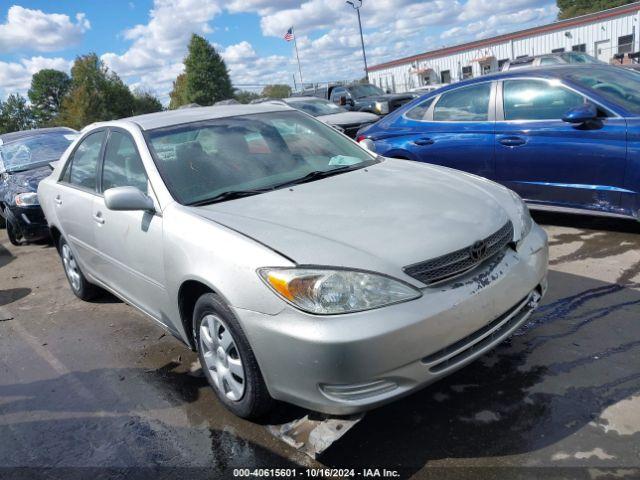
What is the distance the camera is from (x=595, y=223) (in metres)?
5.34

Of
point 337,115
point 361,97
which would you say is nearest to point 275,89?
point 361,97

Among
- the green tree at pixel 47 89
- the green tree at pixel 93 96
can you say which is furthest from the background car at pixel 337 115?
the green tree at pixel 47 89

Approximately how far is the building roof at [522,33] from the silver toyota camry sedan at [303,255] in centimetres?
4151

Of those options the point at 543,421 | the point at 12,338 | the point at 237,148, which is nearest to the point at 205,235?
the point at 237,148

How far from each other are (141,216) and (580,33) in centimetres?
4525

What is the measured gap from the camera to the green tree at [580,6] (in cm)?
7488

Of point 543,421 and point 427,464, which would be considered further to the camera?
point 543,421

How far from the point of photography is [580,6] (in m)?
81.9

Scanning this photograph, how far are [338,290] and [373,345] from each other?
0.89ft

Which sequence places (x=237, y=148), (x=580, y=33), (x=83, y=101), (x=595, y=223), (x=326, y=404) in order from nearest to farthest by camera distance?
(x=326, y=404) < (x=237, y=148) < (x=595, y=223) < (x=580, y=33) < (x=83, y=101)

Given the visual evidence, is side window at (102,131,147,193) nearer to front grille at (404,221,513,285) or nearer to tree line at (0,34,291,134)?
front grille at (404,221,513,285)

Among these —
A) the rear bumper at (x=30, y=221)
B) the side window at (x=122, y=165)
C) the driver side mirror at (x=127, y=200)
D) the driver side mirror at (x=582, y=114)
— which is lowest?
the rear bumper at (x=30, y=221)

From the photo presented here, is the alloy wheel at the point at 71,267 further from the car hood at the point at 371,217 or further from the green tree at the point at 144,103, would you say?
the green tree at the point at 144,103

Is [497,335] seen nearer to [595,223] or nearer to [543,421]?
[543,421]
